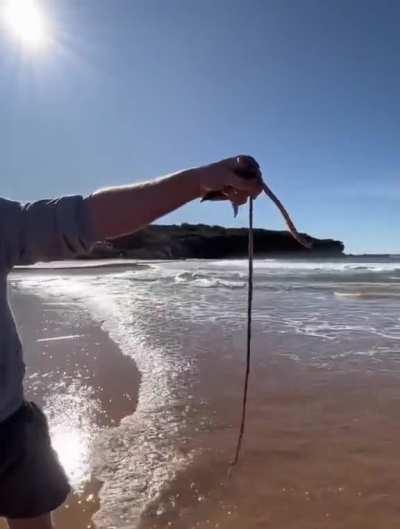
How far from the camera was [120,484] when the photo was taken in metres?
2.96

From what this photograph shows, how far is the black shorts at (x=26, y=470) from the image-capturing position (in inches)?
63.7

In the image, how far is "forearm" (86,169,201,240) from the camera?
145 cm

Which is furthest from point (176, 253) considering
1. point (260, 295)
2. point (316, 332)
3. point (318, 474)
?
point (318, 474)

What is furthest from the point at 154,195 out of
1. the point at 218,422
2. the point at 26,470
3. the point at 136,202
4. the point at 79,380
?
the point at 79,380

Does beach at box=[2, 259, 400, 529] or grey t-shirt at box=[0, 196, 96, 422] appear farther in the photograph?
beach at box=[2, 259, 400, 529]

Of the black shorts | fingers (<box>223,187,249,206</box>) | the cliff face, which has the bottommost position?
the black shorts

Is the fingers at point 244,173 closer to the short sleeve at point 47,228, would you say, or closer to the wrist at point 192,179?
the wrist at point 192,179

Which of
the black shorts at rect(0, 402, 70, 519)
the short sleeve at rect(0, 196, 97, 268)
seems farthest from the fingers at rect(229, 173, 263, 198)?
the black shorts at rect(0, 402, 70, 519)

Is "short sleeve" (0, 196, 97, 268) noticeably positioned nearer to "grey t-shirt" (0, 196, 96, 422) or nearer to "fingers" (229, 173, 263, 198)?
"grey t-shirt" (0, 196, 96, 422)

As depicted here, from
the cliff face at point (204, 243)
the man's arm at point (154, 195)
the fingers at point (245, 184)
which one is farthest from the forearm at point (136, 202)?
the cliff face at point (204, 243)

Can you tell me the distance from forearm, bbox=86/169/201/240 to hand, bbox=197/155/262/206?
0.03m

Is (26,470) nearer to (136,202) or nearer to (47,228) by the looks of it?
(47,228)

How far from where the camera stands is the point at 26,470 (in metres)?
1.64

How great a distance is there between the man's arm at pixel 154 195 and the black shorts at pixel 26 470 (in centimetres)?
66
